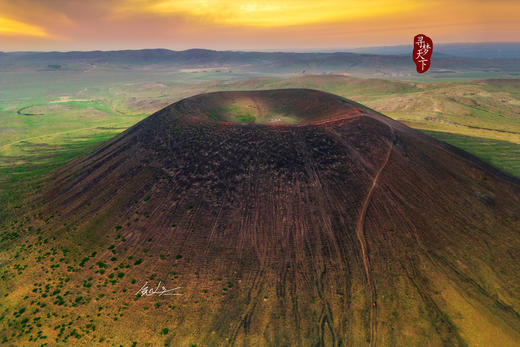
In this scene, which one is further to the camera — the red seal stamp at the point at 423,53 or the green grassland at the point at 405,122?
the green grassland at the point at 405,122

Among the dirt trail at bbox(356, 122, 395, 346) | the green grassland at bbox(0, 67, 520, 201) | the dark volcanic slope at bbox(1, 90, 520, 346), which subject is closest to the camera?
the dirt trail at bbox(356, 122, 395, 346)

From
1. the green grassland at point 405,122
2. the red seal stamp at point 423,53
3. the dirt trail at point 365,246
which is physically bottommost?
the dirt trail at point 365,246

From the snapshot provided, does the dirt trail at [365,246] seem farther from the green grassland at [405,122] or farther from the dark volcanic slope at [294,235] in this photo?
the green grassland at [405,122]

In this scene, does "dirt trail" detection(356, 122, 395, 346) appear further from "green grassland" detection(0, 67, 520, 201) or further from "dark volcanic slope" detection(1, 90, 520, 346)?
"green grassland" detection(0, 67, 520, 201)

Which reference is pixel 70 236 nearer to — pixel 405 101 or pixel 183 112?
pixel 183 112

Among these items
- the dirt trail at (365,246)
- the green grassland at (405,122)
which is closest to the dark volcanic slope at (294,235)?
the dirt trail at (365,246)

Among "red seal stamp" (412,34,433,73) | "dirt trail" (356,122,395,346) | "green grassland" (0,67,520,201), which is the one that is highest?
"red seal stamp" (412,34,433,73)

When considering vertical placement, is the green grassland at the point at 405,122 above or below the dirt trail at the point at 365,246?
above

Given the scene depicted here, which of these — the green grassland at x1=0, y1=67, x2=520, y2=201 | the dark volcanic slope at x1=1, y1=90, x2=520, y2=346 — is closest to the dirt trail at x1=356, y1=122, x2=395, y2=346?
the dark volcanic slope at x1=1, y1=90, x2=520, y2=346
